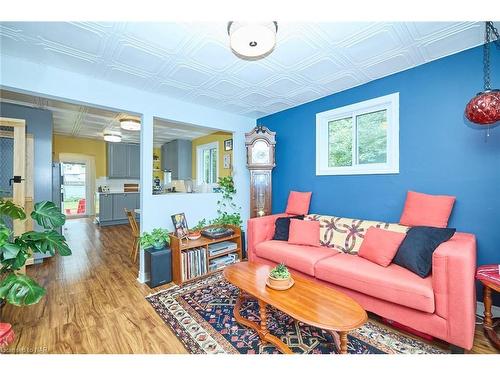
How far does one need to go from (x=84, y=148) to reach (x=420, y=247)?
8.14 m

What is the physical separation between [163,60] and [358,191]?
2723 mm

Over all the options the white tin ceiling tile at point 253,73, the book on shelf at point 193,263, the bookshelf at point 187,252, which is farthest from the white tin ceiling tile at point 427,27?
the book on shelf at point 193,263

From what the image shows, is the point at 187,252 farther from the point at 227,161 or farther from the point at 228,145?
the point at 228,145

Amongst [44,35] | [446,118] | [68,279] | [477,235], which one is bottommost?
[68,279]

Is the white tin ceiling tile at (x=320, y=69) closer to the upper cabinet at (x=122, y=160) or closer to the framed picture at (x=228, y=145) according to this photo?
the framed picture at (x=228, y=145)

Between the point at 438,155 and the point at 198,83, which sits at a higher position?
the point at 198,83

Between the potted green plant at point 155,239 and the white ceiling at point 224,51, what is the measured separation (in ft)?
6.21

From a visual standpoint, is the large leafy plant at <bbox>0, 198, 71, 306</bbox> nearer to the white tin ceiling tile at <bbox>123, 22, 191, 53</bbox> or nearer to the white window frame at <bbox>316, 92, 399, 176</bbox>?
the white tin ceiling tile at <bbox>123, 22, 191, 53</bbox>

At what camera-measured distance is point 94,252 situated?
150 inches

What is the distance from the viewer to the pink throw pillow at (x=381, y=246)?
77.5 inches

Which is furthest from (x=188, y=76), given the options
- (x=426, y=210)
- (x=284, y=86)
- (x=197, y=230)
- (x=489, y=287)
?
(x=489, y=287)

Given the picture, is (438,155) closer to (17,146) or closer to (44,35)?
(44,35)

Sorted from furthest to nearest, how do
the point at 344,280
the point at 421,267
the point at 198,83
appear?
the point at 198,83, the point at 344,280, the point at 421,267
